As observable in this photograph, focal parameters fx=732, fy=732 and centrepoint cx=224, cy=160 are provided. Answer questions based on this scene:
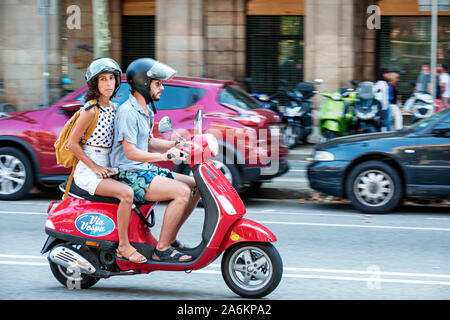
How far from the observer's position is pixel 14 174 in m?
9.84

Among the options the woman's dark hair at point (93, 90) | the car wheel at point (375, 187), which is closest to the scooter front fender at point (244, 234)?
the woman's dark hair at point (93, 90)

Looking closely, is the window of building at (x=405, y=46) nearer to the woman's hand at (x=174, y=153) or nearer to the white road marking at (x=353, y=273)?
the white road marking at (x=353, y=273)

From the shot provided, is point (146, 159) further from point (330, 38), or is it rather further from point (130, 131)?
point (330, 38)

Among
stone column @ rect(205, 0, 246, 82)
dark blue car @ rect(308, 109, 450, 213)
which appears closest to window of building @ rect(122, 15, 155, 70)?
stone column @ rect(205, 0, 246, 82)

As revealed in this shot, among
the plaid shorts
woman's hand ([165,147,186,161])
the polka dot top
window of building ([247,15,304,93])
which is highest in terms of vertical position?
window of building ([247,15,304,93])

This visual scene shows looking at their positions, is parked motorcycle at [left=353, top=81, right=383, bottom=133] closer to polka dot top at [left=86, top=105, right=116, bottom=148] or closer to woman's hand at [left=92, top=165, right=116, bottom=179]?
polka dot top at [left=86, top=105, right=116, bottom=148]

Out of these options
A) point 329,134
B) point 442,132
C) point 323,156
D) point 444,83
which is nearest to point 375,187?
point 323,156

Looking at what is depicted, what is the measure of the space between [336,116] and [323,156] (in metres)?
5.31

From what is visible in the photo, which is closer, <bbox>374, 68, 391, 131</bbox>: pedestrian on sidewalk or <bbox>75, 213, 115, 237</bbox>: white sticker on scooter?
<bbox>75, 213, 115, 237</bbox>: white sticker on scooter

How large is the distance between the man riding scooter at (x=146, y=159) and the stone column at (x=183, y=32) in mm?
13049

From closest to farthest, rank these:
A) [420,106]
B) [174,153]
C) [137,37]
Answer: [174,153] < [420,106] < [137,37]

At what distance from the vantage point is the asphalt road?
5383mm

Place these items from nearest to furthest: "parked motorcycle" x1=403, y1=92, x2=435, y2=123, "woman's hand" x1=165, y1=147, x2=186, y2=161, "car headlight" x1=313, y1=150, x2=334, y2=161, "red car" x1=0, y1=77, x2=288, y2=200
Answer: "woman's hand" x1=165, y1=147, x2=186, y2=161 < "car headlight" x1=313, y1=150, x2=334, y2=161 < "red car" x1=0, y1=77, x2=288, y2=200 < "parked motorcycle" x1=403, y1=92, x2=435, y2=123
